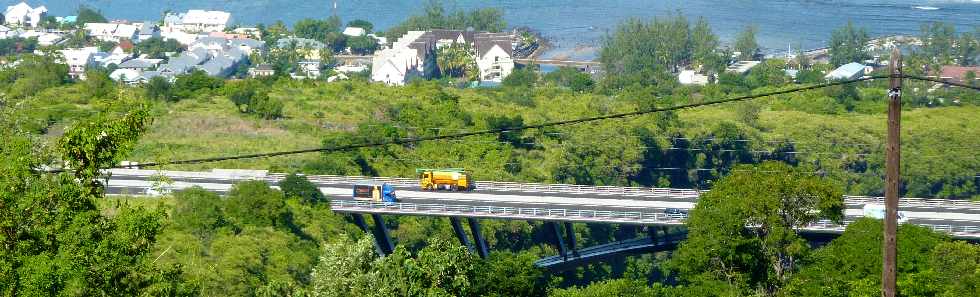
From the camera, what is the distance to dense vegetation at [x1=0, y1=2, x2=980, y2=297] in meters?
15.0

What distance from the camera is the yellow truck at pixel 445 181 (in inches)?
1485

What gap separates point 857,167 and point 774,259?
2410 cm

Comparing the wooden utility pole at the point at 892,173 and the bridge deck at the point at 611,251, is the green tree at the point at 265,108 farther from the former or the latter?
the wooden utility pole at the point at 892,173

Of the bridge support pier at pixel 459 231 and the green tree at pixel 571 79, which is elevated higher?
the bridge support pier at pixel 459 231

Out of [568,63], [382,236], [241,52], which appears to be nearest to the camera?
[382,236]

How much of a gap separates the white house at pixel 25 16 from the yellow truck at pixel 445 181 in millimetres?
64155

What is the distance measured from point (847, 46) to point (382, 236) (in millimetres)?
45360

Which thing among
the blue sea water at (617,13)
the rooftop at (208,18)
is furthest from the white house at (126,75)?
the blue sea water at (617,13)

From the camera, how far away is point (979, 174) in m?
49.9

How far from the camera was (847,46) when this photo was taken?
77.4 meters

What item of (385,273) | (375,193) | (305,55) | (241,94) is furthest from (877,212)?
(305,55)

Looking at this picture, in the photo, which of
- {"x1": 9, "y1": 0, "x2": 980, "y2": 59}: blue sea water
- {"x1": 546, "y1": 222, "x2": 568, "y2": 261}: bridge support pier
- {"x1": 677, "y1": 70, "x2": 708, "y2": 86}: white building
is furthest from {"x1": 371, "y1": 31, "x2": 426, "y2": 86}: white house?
{"x1": 546, "y1": 222, "x2": 568, "y2": 261}: bridge support pier

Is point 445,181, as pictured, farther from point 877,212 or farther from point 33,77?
point 33,77

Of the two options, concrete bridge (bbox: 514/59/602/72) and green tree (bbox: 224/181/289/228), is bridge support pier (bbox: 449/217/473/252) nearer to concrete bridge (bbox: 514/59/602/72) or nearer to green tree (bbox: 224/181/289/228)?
green tree (bbox: 224/181/289/228)
